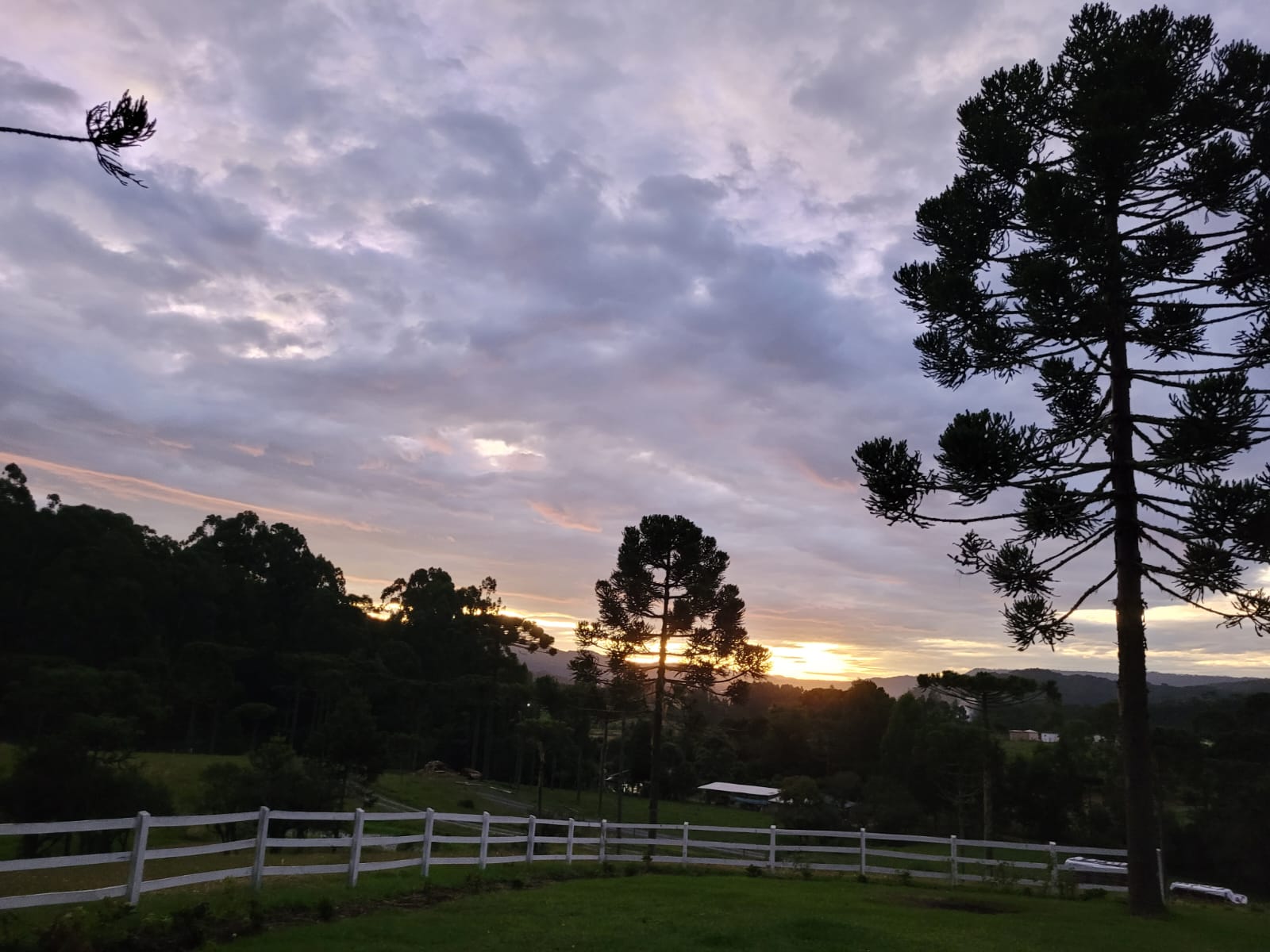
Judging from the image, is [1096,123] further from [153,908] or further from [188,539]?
[188,539]

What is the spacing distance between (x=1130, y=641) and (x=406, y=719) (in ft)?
230

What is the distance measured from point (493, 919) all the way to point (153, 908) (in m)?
3.45

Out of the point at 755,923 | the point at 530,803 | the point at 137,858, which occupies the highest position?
the point at 137,858

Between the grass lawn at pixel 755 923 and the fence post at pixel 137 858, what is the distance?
1.21 metres

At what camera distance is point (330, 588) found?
284ft

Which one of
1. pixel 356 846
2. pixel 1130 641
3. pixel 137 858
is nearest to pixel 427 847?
pixel 356 846

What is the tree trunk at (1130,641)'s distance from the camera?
13539mm

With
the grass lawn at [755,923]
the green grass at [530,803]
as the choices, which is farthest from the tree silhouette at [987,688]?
the grass lawn at [755,923]

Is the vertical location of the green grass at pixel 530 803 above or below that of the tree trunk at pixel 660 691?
below

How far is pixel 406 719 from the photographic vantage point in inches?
2995

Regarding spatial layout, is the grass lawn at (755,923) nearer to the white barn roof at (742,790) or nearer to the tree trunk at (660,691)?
the tree trunk at (660,691)

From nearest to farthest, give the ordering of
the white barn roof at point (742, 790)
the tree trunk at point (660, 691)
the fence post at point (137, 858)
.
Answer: the fence post at point (137, 858) < the tree trunk at point (660, 691) < the white barn roof at point (742, 790)

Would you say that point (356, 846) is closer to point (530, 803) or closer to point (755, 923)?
point (755, 923)

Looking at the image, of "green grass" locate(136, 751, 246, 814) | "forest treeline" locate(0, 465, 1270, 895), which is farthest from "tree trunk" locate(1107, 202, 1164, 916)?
"green grass" locate(136, 751, 246, 814)
